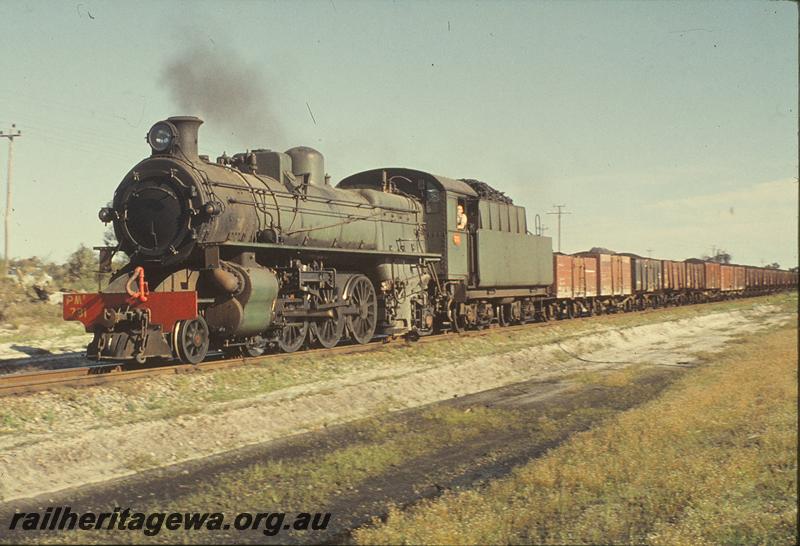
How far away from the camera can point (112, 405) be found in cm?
1051

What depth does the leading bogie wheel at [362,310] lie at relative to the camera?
17.2 meters

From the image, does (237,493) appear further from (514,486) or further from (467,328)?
(467,328)

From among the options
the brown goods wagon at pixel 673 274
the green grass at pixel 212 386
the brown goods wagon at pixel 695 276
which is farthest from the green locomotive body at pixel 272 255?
the brown goods wagon at pixel 695 276

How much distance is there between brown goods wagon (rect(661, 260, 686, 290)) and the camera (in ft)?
144

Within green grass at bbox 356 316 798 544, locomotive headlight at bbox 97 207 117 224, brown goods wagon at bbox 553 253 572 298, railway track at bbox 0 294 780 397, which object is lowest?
green grass at bbox 356 316 798 544

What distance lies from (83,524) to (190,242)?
7.24m

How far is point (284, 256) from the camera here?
1511 cm

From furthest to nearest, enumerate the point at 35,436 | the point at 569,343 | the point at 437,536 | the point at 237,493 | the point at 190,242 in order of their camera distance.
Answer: the point at 569,343 < the point at 190,242 < the point at 35,436 < the point at 237,493 < the point at 437,536

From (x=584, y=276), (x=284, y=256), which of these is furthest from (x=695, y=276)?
(x=284, y=256)

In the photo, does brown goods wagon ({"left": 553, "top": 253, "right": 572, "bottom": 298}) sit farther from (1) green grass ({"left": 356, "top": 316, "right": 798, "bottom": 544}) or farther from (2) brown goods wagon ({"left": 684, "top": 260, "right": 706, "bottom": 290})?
(2) brown goods wagon ({"left": 684, "top": 260, "right": 706, "bottom": 290})

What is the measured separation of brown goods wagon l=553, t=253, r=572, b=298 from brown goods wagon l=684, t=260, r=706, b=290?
21160 mm

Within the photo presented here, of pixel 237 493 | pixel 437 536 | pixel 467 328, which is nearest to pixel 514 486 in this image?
pixel 437 536

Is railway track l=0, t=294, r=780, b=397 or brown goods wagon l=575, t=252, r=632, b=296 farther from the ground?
brown goods wagon l=575, t=252, r=632, b=296

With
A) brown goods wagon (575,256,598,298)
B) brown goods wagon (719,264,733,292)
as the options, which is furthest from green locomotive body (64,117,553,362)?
brown goods wagon (719,264,733,292)
